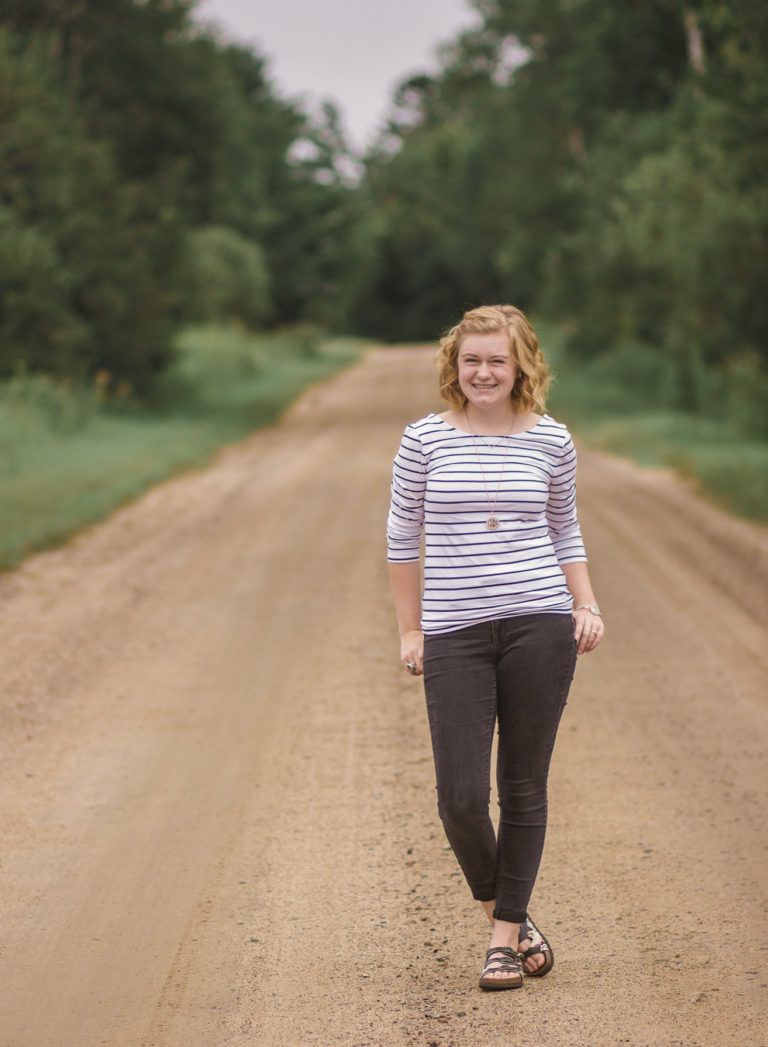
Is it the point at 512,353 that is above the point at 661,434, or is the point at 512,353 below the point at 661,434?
above

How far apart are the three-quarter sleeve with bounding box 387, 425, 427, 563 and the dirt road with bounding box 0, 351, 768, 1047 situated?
1348 mm

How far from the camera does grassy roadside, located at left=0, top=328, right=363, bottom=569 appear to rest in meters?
13.4

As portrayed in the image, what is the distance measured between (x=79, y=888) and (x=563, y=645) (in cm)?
220

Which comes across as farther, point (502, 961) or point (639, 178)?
point (639, 178)

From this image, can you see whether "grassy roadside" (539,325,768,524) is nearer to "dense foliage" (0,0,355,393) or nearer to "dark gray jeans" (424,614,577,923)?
"dense foliage" (0,0,355,393)

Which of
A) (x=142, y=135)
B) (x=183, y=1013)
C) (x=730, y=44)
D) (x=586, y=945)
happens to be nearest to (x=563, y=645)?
(x=586, y=945)

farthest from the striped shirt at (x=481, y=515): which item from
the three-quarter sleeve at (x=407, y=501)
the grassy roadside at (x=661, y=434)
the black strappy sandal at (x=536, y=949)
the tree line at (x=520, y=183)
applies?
the tree line at (x=520, y=183)

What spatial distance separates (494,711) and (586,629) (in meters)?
→ 0.37

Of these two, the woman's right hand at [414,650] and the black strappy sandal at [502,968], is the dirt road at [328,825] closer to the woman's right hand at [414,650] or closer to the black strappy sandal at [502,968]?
the black strappy sandal at [502,968]

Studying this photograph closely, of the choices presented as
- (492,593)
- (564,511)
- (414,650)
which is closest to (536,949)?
(414,650)

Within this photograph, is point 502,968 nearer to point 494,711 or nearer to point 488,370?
point 494,711

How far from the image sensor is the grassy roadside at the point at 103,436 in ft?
43.9

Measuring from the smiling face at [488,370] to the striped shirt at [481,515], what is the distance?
12cm

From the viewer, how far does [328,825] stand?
5152 mm
